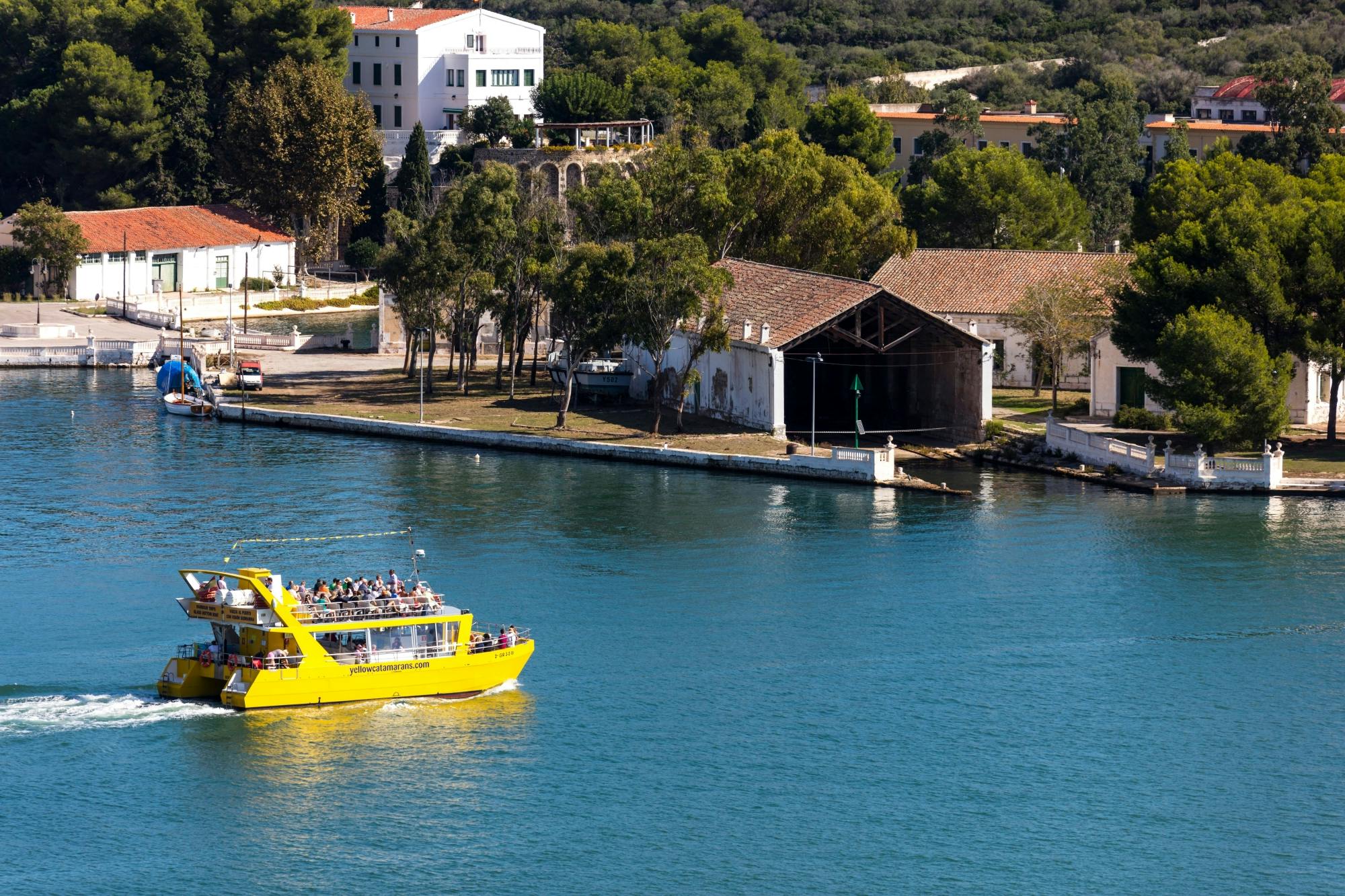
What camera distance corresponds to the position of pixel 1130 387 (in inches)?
3354

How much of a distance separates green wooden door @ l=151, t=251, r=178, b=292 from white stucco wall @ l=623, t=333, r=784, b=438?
54.8 m

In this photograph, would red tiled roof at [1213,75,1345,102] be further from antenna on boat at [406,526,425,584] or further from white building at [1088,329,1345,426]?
antenna on boat at [406,526,425,584]

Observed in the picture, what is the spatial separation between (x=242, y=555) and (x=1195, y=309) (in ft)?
124

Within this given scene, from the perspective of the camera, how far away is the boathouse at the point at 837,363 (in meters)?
82.2

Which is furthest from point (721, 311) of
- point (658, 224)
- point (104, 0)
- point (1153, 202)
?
point (104, 0)

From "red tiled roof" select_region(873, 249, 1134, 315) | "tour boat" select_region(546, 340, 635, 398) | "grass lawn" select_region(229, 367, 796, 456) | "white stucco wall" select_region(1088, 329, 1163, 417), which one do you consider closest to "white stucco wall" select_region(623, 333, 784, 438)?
"grass lawn" select_region(229, 367, 796, 456)

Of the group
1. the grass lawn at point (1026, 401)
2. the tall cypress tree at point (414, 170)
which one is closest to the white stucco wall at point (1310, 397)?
the grass lawn at point (1026, 401)

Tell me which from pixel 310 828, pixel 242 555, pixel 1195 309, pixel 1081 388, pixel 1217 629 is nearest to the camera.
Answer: pixel 310 828

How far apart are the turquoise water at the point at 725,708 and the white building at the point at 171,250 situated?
58381mm

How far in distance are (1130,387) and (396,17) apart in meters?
88.1

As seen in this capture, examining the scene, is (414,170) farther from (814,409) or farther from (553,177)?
(814,409)

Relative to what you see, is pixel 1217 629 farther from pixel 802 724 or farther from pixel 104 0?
pixel 104 0

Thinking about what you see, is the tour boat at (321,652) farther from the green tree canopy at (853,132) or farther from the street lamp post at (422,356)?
the green tree canopy at (853,132)

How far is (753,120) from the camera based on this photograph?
15788 cm
